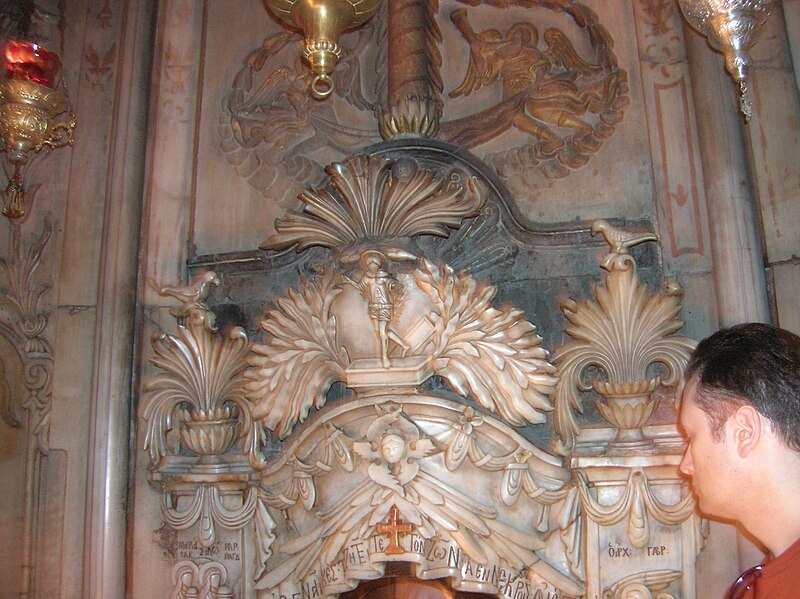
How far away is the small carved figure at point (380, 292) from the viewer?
218 centimetres

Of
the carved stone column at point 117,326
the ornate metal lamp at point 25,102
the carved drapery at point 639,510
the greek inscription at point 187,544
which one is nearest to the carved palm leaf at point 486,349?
the carved drapery at point 639,510

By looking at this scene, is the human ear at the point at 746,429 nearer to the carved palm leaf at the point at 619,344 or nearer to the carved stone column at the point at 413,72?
the carved palm leaf at the point at 619,344

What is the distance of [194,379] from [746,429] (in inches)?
63.2

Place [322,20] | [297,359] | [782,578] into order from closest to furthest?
[782,578] → [322,20] → [297,359]

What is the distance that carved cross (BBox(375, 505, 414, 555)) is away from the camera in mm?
2152

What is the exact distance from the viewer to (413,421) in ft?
7.22

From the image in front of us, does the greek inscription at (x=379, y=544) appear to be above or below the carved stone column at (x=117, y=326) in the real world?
below

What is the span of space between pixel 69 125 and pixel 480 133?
123 centimetres

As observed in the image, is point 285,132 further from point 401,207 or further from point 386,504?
point 386,504

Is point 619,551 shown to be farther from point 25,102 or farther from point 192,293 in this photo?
point 25,102

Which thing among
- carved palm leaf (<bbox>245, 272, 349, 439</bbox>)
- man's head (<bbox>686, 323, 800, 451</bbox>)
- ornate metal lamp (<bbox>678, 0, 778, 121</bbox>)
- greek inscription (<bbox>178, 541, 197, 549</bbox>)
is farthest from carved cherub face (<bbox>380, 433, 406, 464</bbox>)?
ornate metal lamp (<bbox>678, 0, 778, 121</bbox>)

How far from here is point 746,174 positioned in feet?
6.94

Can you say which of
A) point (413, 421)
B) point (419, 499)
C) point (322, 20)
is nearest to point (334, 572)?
point (419, 499)

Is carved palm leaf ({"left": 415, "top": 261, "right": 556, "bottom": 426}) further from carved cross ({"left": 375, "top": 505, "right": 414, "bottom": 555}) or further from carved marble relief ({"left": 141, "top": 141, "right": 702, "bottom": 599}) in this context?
carved cross ({"left": 375, "top": 505, "right": 414, "bottom": 555})
